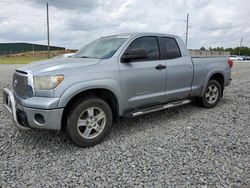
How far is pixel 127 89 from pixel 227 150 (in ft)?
6.09

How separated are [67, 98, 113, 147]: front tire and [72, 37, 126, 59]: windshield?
0.89 meters

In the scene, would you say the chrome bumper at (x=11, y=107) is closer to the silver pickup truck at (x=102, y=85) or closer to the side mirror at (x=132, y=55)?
the silver pickup truck at (x=102, y=85)

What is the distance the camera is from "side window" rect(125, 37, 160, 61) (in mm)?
4232

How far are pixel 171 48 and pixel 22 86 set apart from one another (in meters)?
2.97

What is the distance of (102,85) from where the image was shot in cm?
361

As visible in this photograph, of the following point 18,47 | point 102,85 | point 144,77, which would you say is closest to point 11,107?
point 102,85

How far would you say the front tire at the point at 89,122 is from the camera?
11.3 ft

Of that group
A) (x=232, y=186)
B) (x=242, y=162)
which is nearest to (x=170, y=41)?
(x=242, y=162)

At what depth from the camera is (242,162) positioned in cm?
317

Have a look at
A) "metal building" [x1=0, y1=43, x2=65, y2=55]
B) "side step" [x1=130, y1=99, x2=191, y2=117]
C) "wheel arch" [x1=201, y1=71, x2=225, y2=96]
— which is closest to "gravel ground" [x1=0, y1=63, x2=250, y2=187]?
"side step" [x1=130, y1=99, x2=191, y2=117]

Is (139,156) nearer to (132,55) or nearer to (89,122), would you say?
(89,122)

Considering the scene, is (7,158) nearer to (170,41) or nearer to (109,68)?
(109,68)

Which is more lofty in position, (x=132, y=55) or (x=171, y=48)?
(x=171, y=48)

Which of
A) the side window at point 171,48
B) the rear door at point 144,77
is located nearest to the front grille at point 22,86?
the rear door at point 144,77
